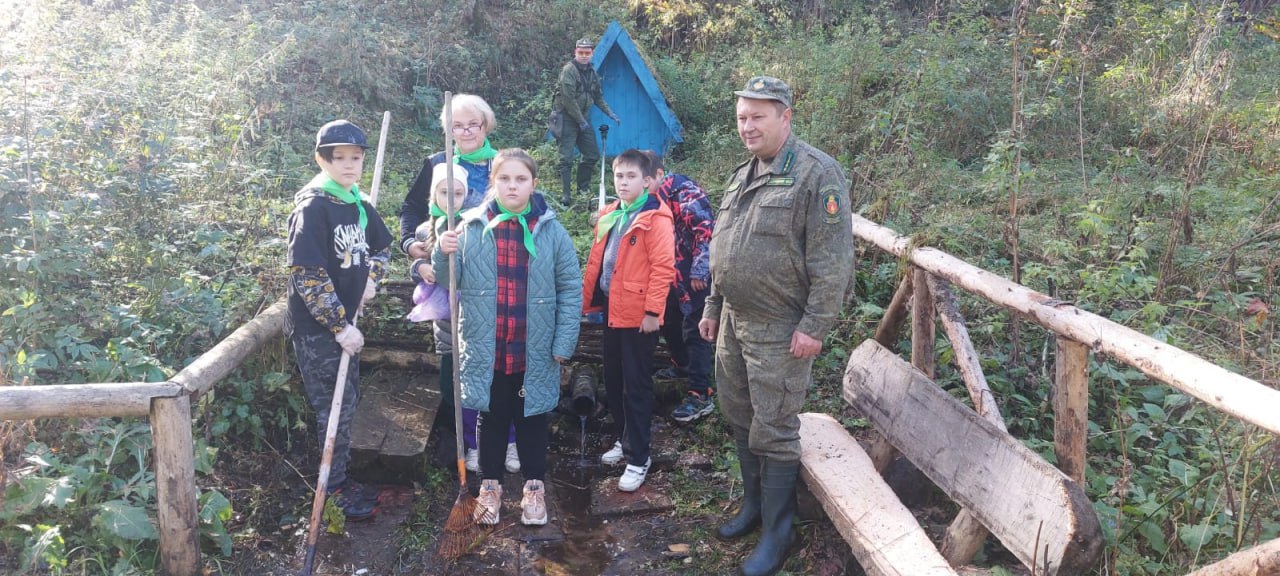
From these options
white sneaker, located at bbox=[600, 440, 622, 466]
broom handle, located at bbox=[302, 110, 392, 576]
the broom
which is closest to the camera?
broom handle, located at bbox=[302, 110, 392, 576]

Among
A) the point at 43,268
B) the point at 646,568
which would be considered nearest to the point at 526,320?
the point at 646,568

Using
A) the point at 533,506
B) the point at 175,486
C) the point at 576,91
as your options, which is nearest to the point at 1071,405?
the point at 533,506

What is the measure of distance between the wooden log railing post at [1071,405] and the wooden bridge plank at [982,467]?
14 cm

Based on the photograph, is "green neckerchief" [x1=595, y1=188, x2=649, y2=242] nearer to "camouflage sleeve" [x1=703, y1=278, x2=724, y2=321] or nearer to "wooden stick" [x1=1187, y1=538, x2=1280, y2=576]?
"camouflage sleeve" [x1=703, y1=278, x2=724, y2=321]

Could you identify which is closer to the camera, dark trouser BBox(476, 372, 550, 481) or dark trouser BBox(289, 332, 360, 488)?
dark trouser BBox(289, 332, 360, 488)

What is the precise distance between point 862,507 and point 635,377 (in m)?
1.55

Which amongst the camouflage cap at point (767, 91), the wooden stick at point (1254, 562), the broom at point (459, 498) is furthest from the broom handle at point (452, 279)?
the wooden stick at point (1254, 562)

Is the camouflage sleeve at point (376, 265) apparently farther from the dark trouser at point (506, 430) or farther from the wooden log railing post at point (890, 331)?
the wooden log railing post at point (890, 331)

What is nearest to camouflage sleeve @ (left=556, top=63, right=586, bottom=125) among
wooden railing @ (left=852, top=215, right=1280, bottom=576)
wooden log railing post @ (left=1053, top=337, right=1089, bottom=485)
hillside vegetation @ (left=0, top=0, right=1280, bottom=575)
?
hillside vegetation @ (left=0, top=0, right=1280, bottom=575)

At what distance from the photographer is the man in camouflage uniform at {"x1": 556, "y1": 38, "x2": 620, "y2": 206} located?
32.7 feet

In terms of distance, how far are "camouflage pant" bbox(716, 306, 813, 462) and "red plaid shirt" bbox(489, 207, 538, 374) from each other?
1.00 metres

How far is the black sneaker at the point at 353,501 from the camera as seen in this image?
410cm

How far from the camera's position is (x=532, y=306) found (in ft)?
12.9

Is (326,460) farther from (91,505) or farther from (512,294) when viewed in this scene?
(512,294)
